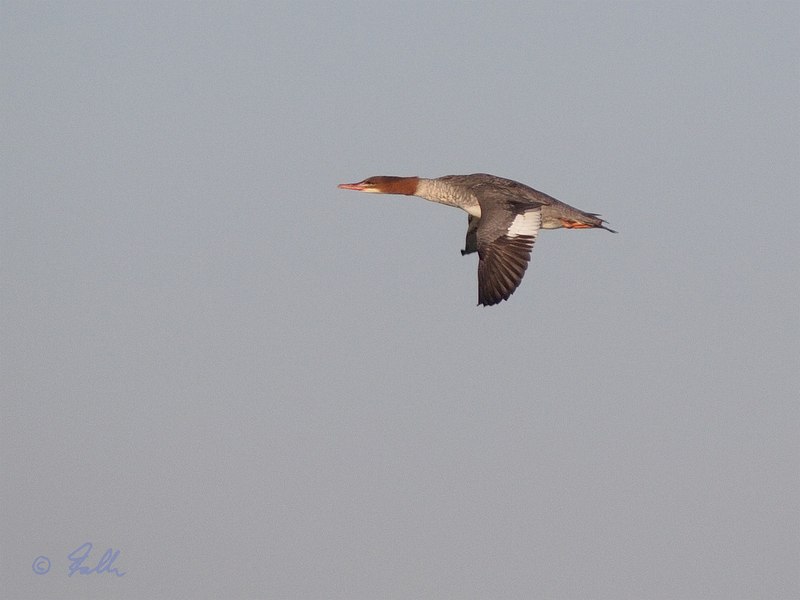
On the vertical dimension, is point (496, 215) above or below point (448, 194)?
below

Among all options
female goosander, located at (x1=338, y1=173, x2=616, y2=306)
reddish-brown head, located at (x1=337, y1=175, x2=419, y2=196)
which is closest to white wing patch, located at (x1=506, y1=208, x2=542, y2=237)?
female goosander, located at (x1=338, y1=173, x2=616, y2=306)

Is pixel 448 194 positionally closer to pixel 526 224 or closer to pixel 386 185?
pixel 386 185

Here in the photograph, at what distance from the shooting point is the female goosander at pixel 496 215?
2058 centimetres

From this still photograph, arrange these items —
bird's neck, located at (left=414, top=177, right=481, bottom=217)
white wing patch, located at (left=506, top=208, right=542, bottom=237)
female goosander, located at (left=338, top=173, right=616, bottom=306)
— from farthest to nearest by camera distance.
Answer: bird's neck, located at (left=414, top=177, right=481, bottom=217) → white wing patch, located at (left=506, top=208, right=542, bottom=237) → female goosander, located at (left=338, top=173, right=616, bottom=306)

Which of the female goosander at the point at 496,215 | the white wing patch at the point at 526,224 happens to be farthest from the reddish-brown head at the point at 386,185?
the white wing patch at the point at 526,224

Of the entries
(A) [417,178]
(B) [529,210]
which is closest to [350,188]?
(A) [417,178]

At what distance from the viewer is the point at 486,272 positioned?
813 inches

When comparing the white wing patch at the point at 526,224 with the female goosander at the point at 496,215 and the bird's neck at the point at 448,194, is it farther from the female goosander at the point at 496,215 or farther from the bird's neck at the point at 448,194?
the bird's neck at the point at 448,194

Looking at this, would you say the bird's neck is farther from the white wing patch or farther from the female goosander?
the white wing patch

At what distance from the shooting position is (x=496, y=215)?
21516 millimetres

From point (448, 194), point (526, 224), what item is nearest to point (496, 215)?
point (526, 224)

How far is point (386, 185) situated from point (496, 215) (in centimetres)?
324

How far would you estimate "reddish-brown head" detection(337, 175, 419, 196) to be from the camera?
947 inches

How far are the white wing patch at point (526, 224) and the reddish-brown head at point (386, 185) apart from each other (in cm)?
291
